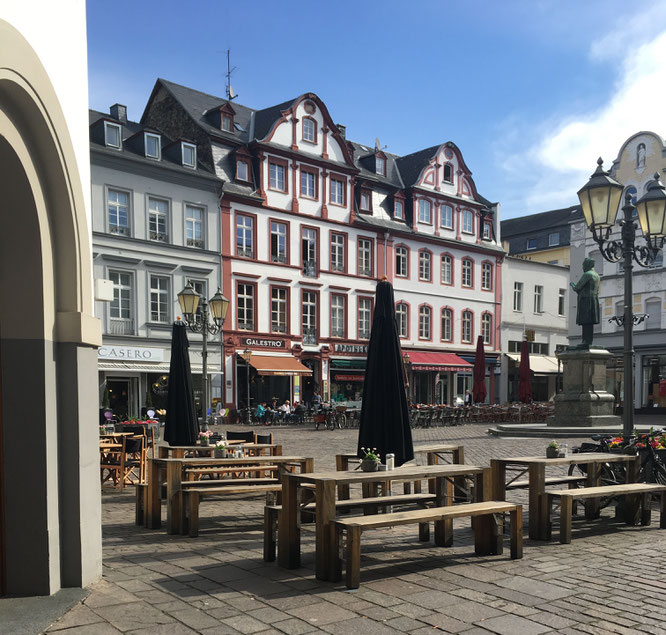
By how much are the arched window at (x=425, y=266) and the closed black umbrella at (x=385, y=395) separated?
32.8m

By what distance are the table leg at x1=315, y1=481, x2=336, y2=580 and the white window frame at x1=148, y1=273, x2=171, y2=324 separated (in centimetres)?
2451

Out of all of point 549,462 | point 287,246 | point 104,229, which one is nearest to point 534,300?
point 287,246

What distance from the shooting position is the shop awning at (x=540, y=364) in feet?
143

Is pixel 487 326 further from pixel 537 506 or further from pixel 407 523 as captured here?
pixel 407 523

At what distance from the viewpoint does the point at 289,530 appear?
6.05m

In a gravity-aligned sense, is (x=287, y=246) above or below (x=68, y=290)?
above

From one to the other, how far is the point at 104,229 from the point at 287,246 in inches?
353

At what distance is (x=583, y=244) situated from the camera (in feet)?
142

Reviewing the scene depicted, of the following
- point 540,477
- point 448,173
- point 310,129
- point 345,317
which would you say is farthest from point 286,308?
point 540,477

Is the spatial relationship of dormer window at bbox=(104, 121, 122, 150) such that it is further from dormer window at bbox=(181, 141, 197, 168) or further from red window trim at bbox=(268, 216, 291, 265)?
red window trim at bbox=(268, 216, 291, 265)

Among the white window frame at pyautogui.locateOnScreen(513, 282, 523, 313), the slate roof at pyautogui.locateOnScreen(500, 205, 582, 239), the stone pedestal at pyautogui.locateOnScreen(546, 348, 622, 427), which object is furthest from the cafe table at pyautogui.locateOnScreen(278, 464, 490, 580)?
the slate roof at pyautogui.locateOnScreen(500, 205, 582, 239)

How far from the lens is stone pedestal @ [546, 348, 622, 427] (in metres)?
20.0

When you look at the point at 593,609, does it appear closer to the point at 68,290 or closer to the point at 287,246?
the point at 68,290

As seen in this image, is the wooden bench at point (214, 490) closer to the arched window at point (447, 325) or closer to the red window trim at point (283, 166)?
the red window trim at point (283, 166)
